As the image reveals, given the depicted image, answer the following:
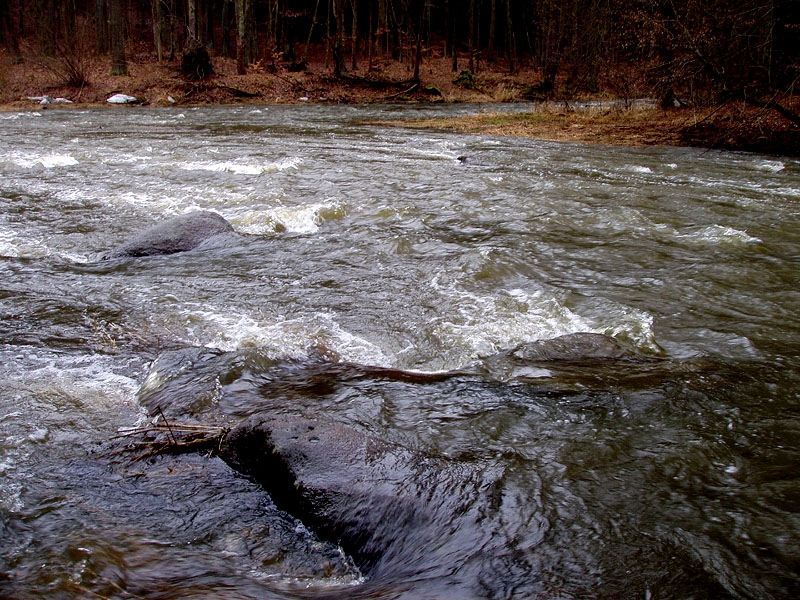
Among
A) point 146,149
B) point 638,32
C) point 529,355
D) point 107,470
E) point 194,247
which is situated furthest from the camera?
point 638,32

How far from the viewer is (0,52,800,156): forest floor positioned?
14.7 metres

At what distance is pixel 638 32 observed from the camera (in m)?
15.3

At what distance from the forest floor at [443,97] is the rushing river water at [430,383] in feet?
20.8

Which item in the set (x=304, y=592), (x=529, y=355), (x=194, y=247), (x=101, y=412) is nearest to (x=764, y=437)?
(x=529, y=355)

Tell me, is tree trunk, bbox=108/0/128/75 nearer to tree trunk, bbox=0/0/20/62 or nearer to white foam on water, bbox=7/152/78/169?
tree trunk, bbox=0/0/20/62

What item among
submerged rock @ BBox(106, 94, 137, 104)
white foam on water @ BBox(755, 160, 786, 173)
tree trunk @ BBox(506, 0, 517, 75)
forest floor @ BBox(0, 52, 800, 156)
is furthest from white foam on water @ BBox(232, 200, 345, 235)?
tree trunk @ BBox(506, 0, 517, 75)

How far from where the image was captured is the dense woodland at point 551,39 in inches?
518

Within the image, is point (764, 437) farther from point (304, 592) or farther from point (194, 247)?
point (194, 247)

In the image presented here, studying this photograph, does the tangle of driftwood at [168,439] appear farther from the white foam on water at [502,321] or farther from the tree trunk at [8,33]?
the tree trunk at [8,33]

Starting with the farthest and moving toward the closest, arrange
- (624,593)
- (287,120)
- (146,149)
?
1. (287,120)
2. (146,149)
3. (624,593)

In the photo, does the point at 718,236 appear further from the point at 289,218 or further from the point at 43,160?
the point at 43,160

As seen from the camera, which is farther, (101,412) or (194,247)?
(194,247)

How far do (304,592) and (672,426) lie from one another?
211 cm

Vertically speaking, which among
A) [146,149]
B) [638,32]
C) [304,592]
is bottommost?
[304,592]
